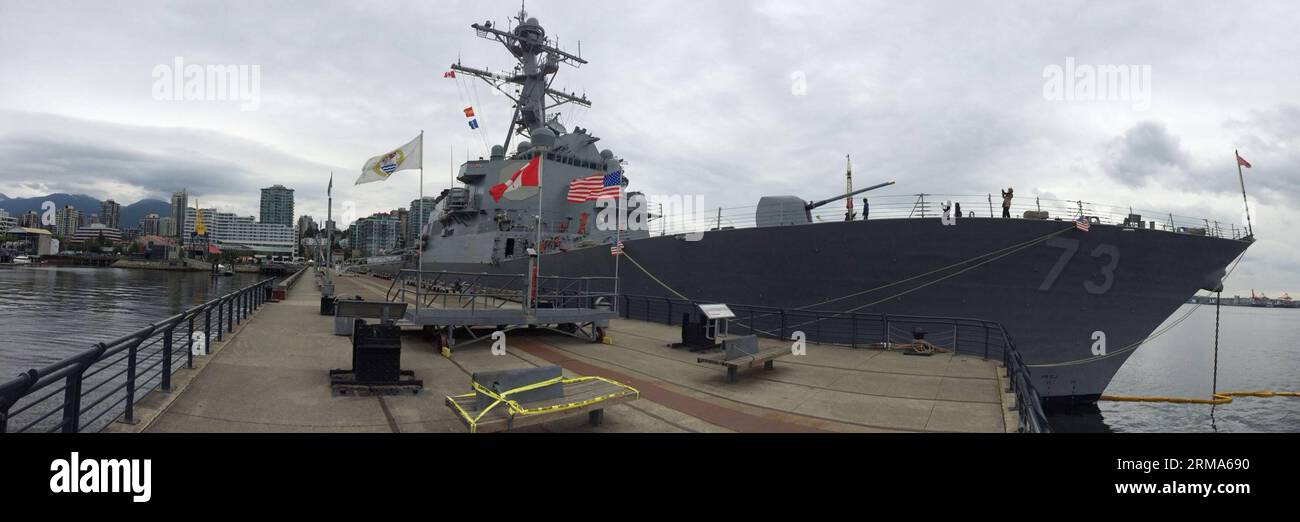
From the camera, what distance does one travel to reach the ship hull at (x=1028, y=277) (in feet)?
39.2

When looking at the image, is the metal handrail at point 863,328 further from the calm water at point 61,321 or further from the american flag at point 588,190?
the calm water at point 61,321

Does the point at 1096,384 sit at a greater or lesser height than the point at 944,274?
lesser

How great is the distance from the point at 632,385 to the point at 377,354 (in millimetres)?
3014

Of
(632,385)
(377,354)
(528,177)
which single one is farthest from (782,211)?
(377,354)

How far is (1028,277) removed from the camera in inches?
475

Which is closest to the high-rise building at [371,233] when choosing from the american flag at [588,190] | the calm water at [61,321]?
the calm water at [61,321]

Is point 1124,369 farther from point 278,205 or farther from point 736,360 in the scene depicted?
point 278,205

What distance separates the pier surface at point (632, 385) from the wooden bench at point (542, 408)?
291 millimetres

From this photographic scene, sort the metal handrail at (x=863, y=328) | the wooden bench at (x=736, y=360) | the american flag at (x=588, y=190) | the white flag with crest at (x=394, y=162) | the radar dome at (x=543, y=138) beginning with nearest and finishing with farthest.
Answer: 1. the wooden bench at (x=736, y=360)
2. the metal handrail at (x=863, y=328)
3. the white flag with crest at (x=394, y=162)
4. the american flag at (x=588, y=190)
5. the radar dome at (x=543, y=138)

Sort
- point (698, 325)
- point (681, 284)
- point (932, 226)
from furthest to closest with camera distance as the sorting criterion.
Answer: point (681, 284)
point (932, 226)
point (698, 325)
